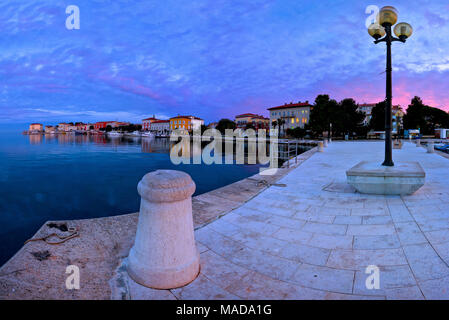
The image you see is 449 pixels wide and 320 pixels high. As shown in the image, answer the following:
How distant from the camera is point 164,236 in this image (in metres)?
2.47

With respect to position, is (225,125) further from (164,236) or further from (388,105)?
(164,236)

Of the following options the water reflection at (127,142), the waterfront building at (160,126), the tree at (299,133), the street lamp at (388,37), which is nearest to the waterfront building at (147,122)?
the waterfront building at (160,126)

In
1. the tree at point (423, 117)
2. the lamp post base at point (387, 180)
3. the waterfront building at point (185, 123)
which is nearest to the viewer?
the lamp post base at point (387, 180)

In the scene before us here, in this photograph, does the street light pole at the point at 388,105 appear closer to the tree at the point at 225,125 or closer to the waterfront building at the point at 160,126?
the tree at the point at 225,125

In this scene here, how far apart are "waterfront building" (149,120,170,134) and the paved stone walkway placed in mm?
137787

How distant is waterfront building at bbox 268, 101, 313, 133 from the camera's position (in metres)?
85.2

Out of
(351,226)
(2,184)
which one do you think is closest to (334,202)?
(351,226)

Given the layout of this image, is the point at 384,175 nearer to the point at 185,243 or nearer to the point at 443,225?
the point at 443,225

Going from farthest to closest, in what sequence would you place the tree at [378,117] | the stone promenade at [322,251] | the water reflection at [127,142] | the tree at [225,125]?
the tree at [225,125], the tree at [378,117], the water reflection at [127,142], the stone promenade at [322,251]

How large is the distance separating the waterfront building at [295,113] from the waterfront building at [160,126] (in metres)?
73.0

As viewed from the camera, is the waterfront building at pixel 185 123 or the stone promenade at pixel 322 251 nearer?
the stone promenade at pixel 322 251

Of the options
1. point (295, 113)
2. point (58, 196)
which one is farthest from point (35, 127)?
point (58, 196)

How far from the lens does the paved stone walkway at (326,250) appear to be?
2.40 metres

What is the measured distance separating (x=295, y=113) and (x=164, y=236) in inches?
3643
